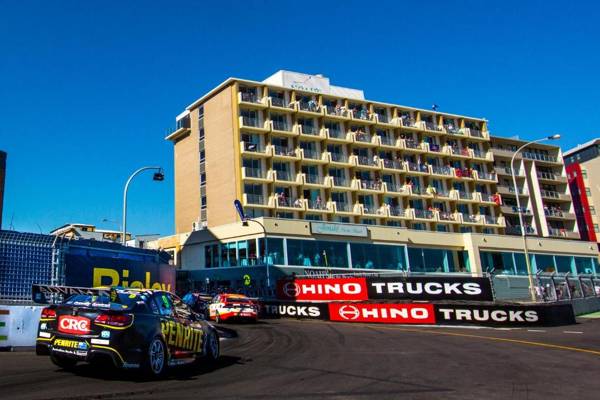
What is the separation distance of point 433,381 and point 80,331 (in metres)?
5.98

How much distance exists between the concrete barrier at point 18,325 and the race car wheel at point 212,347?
5.43 metres

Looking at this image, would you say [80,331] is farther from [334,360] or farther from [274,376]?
[334,360]

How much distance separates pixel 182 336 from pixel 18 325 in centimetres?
591

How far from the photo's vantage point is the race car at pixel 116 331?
8.73 metres

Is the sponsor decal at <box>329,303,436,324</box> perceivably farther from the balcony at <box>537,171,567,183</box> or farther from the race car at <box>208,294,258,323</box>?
the balcony at <box>537,171,567,183</box>

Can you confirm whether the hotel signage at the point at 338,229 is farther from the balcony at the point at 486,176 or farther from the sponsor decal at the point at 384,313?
the balcony at the point at 486,176

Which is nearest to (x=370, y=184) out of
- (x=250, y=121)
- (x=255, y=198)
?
(x=255, y=198)

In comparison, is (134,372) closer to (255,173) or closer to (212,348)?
(212,348)

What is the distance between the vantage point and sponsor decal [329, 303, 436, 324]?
23547 mm

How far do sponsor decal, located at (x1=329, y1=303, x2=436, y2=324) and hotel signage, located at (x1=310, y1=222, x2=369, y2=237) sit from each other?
74.5 ft

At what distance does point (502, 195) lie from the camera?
73938mm

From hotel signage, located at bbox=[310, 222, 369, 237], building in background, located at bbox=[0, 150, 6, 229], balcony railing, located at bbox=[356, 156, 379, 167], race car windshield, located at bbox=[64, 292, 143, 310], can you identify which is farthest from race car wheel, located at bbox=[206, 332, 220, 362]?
balcony railing, located at bbox=[356, 156, 379, 167]

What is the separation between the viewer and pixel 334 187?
58.1 meters

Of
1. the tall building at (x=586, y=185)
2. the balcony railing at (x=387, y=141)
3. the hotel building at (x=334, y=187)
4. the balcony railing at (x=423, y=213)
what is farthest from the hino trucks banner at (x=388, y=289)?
the tall building at (x=586, y=185)
